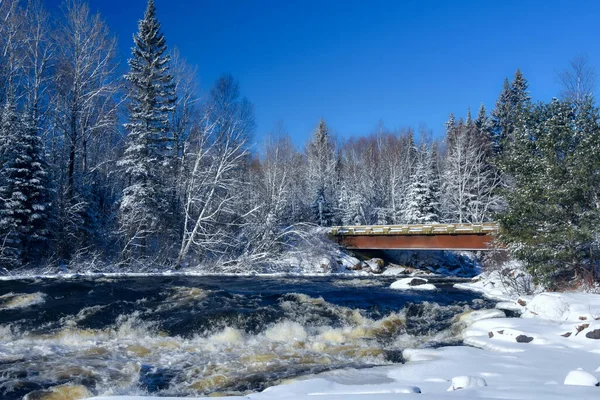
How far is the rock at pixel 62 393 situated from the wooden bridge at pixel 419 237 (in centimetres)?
1866

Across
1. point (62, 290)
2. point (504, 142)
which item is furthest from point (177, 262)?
point (504, 142)

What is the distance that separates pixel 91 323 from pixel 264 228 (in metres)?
16.5

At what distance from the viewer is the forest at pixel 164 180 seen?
12542 mm

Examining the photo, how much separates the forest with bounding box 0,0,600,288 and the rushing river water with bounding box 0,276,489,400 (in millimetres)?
3796

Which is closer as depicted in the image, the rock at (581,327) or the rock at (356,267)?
the rock at (581,327)

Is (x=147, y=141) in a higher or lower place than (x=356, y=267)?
higher

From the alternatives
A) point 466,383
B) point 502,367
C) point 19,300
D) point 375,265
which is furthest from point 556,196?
point 375,265

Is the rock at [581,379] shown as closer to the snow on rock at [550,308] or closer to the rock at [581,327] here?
the rock at [581,327]

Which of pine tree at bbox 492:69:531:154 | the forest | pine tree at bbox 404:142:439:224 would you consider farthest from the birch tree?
pine tree at bbox 492:69:531:154

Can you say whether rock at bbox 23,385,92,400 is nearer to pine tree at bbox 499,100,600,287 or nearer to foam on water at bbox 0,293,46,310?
foam on water at bbox 0,293,46,310

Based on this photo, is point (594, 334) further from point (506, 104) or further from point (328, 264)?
point (506, 104)

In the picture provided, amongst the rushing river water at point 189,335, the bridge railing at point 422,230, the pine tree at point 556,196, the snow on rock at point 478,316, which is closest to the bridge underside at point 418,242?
the bridge railing at point 422,230

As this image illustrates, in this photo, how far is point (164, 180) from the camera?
2627 centimetres

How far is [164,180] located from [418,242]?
1611cm
